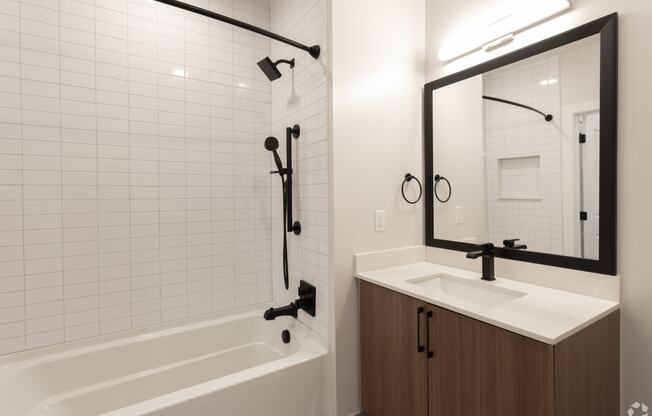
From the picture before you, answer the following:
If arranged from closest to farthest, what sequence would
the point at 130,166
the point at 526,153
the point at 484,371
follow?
1. the point at 484,371
2. the point at 526,153
3. the point at 130,166

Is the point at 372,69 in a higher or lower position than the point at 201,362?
higher

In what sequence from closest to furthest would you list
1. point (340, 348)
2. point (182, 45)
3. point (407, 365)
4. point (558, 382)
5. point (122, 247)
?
point (558, 382) → point (407, 365) → point (340, 348) → point (122, 247) → point (182, 45)

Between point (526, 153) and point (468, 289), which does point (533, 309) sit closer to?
point (468, 289)

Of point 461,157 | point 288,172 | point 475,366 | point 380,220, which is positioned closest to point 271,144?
point 288,172

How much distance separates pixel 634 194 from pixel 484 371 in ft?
2.93

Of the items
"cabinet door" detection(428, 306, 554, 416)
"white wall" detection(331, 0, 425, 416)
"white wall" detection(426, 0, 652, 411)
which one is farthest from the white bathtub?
"white wall" detection(426, 0, 652, 411)

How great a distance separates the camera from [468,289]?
5.50 feet

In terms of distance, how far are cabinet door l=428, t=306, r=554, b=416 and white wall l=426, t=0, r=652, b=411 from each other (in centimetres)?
55

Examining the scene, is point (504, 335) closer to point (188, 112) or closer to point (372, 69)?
point (372, 69)

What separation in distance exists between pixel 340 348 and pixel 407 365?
392mm

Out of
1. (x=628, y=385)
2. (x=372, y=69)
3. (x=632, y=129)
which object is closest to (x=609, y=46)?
(x=632, y=129)

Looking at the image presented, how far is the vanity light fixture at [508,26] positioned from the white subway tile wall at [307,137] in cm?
77

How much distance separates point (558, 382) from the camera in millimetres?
1010

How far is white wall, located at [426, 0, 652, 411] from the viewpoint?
3.95ft
